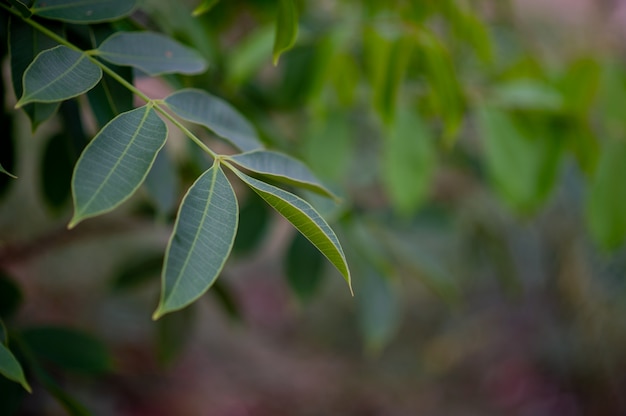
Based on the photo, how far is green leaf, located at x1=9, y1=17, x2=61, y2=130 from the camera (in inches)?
24.0

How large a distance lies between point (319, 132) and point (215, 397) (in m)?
1.88

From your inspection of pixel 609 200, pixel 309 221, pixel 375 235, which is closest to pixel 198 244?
pixel 309 221

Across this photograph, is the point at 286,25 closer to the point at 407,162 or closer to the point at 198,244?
the point at 198,244

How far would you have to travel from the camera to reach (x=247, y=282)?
3.65 meters

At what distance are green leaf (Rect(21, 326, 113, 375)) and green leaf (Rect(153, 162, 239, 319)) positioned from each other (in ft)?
1.71

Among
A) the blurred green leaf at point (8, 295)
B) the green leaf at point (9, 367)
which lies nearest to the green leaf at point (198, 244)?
the green leaf at point (9, 367)

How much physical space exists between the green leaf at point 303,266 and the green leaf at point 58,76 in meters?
0.67

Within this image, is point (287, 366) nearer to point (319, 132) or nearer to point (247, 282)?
point (247, 282)

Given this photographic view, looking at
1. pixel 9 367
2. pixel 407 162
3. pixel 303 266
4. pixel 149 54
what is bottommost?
pixel 303 266

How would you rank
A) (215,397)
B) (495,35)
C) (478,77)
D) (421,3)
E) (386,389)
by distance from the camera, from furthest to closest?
(386,389), (215,397), (495,35), (478,77), (421,3)

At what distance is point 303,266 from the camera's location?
1.19 meters

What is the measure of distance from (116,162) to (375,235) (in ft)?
3.26

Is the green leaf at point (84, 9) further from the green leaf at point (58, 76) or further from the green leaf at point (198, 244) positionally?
the green leaf at point (198, 244)

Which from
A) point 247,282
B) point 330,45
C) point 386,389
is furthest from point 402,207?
point 247,282
